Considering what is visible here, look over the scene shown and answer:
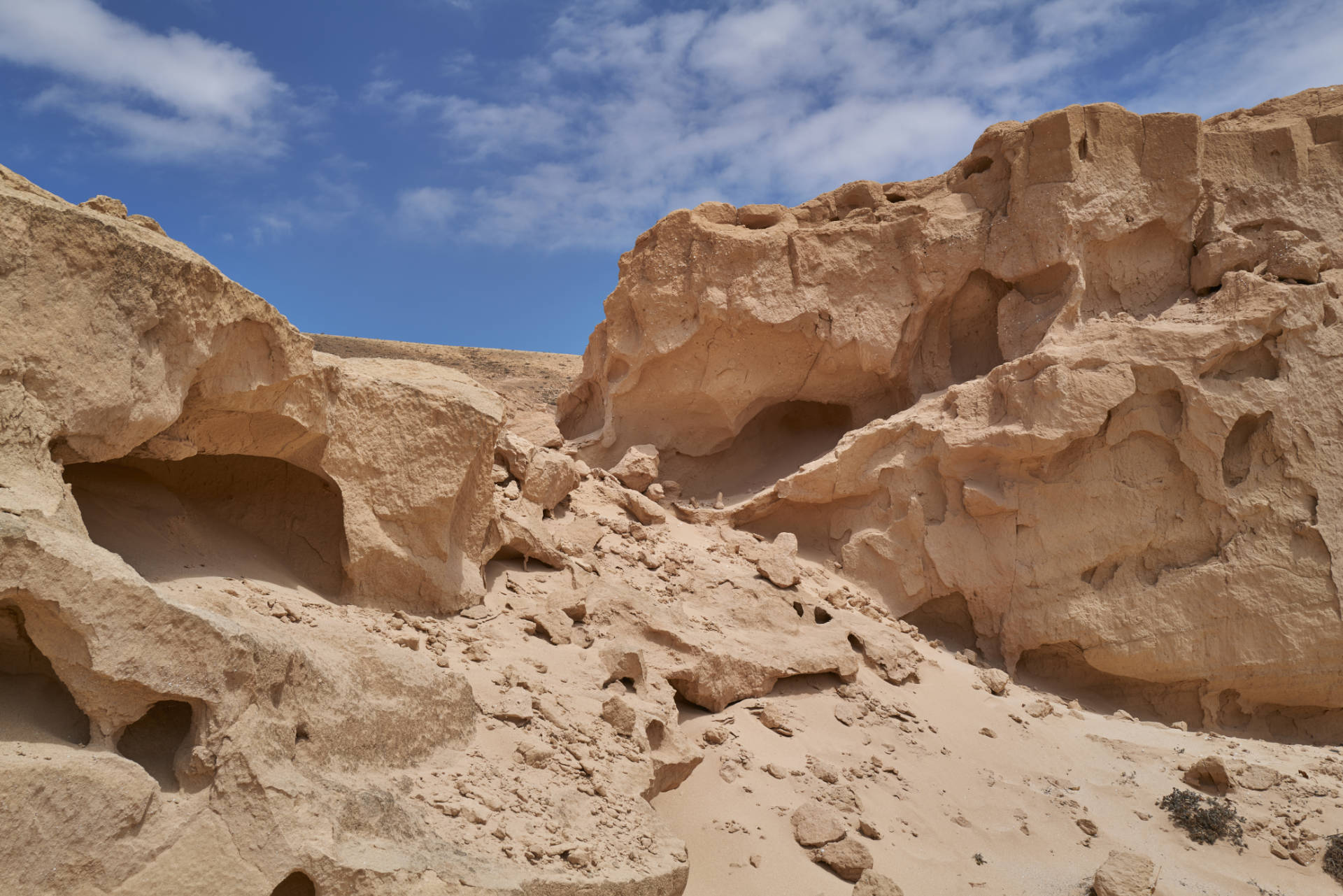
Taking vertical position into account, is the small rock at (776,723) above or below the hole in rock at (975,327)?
below

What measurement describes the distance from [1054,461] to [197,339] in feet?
22.5

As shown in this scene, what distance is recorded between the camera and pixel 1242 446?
7637 millimetres

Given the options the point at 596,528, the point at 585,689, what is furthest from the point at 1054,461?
the point at 585,689

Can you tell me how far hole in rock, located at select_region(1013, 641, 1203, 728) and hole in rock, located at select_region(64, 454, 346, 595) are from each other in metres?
6.09

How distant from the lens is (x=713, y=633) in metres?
6.12

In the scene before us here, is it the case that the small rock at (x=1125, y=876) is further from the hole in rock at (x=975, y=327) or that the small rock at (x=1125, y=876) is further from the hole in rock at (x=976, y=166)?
the hole in rock at (x=976, y=166)

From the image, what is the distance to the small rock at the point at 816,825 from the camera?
465 centimetres

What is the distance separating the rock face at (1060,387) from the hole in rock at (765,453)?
39 mm

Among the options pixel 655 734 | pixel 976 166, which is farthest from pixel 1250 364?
pixel 655 734

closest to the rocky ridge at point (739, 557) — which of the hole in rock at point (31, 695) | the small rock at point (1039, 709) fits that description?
the hole in rock at point (31, 695)

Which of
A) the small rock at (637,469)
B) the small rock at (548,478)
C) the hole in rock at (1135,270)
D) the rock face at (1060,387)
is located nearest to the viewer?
the small rock at (548,478)

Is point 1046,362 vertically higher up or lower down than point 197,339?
higher up

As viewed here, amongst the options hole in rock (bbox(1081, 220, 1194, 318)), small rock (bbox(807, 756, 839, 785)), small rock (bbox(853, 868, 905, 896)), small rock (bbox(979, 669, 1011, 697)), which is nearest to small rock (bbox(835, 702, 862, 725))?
small rock (bbox(807, 756, 839, 785))

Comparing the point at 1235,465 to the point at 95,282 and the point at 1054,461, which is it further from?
the point at 95,282
